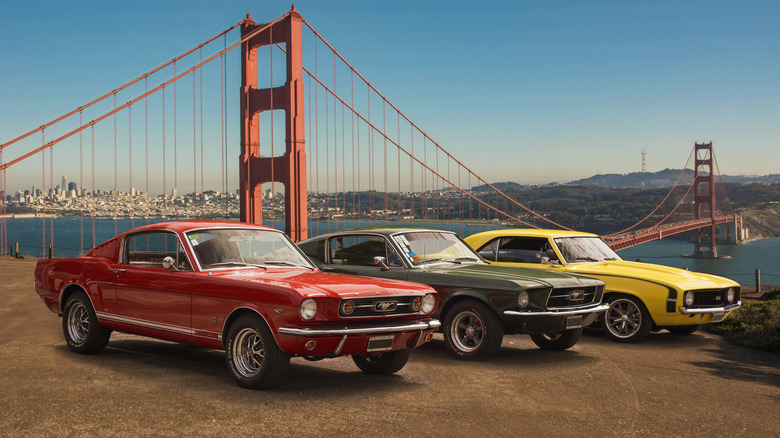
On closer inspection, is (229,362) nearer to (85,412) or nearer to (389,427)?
(85,412)

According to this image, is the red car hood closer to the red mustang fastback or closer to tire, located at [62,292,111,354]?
the red mustang fastback

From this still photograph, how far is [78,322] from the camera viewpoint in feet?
24.9

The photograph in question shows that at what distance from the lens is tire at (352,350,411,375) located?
21.1 ft

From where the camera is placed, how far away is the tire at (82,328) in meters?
7.28

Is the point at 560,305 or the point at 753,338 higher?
the point at 560,305

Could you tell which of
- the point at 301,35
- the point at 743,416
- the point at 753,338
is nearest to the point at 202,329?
the point at 743,416

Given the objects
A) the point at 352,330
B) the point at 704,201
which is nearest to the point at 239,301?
the point at 352,330

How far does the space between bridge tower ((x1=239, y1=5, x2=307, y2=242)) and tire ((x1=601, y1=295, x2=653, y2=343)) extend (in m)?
20.2

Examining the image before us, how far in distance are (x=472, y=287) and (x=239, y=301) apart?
2879 millimetres

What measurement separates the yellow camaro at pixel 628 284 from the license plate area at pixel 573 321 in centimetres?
168

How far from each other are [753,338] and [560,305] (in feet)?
11.7

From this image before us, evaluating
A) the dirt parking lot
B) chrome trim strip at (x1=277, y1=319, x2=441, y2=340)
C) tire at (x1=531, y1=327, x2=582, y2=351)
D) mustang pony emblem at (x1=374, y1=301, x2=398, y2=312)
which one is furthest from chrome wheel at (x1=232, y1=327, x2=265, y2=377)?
tire at (x1=531, y1=327, x2=582, y2=351)

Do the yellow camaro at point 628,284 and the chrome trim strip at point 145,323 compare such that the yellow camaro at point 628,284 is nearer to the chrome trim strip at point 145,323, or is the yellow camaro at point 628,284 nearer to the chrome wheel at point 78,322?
the chrome trim strip at point 145,323

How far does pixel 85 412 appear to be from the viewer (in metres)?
4.98
